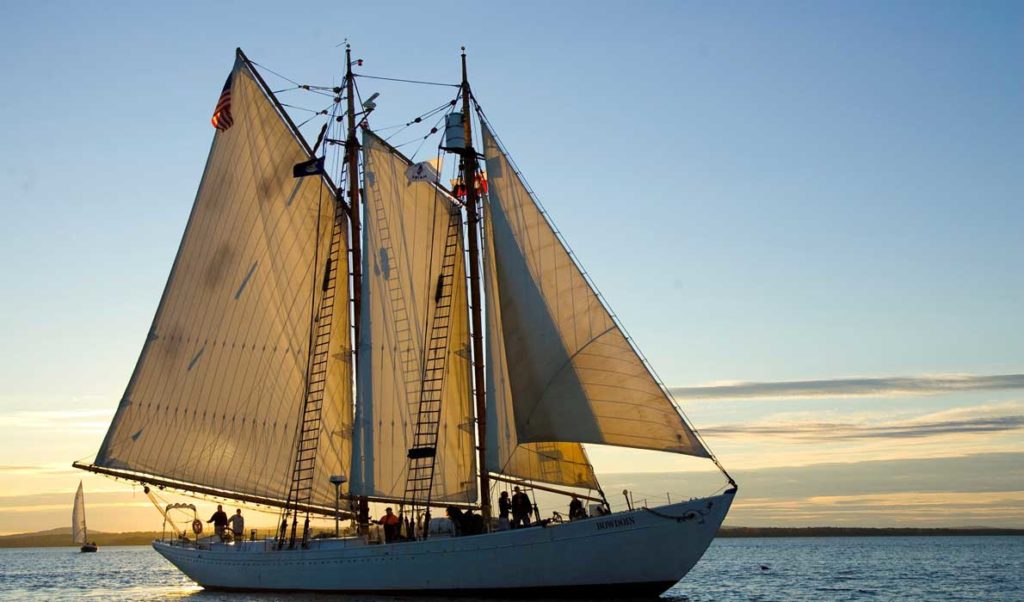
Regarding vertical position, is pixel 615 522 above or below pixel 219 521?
below

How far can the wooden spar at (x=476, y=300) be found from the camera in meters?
40.0

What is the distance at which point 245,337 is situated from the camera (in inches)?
1820

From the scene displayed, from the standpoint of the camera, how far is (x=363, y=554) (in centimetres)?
4031

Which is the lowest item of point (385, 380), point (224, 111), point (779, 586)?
point (779, 586)

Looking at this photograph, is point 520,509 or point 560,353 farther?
point 520,509

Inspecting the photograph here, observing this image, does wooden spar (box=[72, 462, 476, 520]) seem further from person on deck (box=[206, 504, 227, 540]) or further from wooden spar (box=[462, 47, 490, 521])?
wooden spar (box=[462, 47, 490, 521])

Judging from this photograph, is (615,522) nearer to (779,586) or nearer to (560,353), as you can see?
(560,353)

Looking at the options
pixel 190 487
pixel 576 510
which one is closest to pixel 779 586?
pixel 576 510

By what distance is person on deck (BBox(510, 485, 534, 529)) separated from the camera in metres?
38.1

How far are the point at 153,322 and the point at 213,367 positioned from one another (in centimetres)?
373

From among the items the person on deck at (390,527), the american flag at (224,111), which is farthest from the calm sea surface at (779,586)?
the american flag at (224,111)

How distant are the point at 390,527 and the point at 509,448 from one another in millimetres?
6074

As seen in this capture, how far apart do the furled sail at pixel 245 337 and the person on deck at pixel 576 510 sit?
12.2m

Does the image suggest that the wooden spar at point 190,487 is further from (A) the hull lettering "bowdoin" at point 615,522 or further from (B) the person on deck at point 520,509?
(A) the hull lettering "bowdoin" at point 615,522
